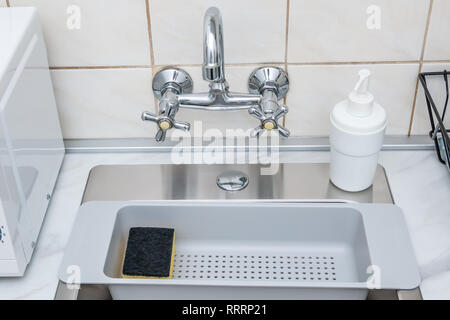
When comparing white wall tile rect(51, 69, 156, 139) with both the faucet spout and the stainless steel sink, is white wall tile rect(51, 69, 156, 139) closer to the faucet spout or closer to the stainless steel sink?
the stainless steel sink

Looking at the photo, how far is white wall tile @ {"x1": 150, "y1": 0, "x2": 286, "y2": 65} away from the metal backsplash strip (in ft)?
0.62

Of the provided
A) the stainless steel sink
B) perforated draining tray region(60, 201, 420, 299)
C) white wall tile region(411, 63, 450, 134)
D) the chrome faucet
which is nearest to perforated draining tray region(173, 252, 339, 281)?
perforated draining tray region(60, 201, 420, 299)

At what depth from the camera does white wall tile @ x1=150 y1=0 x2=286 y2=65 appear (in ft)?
3.71

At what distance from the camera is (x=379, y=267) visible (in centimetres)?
100

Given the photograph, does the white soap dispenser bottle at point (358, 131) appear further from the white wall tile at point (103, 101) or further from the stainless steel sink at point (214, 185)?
the white wall tile at point (103, 101)

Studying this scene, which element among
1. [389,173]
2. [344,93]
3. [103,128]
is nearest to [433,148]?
[389,173]

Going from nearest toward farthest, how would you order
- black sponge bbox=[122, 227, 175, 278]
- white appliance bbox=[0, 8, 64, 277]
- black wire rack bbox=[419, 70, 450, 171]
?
1. white appliance bbox=[0, 8, 64, 277]
2. black sponge bbox=[122, 227, 175, 278]
3. black wire rack bbox=[419, 70, 450, 171]

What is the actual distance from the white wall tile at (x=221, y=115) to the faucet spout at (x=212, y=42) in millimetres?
168

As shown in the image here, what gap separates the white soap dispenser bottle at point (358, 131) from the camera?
3.47 ft

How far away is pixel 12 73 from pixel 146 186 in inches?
14.1

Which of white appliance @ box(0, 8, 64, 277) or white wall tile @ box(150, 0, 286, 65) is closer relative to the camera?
white appliance @ box(0, 8, 64, 277)

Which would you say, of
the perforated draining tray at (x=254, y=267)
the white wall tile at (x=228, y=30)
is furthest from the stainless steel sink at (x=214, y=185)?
the white wall tile at (x=228, y=30)

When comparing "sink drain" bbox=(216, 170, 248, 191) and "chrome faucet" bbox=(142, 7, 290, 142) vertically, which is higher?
"chrome faucet" bbox=(142, 7, 290, 142)

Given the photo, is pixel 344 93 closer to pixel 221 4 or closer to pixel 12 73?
pixel 221 4
